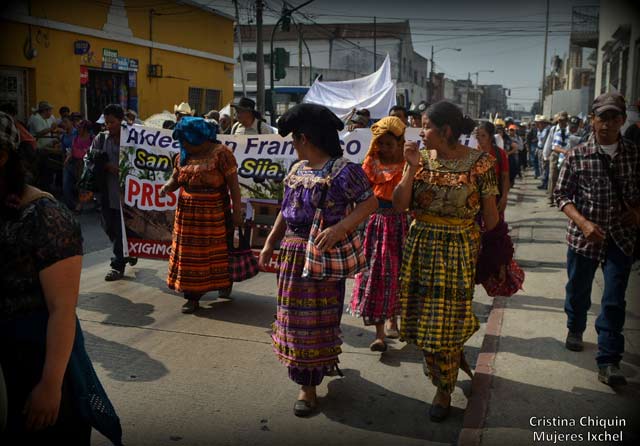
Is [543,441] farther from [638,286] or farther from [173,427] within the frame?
[638,286]

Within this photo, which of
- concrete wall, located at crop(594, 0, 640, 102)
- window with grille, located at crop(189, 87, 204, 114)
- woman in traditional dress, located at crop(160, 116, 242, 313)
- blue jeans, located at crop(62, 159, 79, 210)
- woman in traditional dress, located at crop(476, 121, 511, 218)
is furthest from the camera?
window with grille, located at crop(189, 87, 204, 114)

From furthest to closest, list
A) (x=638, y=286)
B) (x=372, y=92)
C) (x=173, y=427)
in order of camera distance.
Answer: (x=372, y=92) < (x=638, y=286) < (x=173, y=427)

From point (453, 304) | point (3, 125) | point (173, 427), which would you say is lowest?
point (173, 427)

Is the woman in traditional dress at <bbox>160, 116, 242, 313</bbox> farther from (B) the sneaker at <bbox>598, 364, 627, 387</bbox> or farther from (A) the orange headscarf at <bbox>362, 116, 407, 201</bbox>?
(B) the sneaker at <bbox>598, 364, 627, 387</bbox>

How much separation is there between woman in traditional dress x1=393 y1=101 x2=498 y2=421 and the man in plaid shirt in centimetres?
88

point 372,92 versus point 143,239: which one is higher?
point 372,92

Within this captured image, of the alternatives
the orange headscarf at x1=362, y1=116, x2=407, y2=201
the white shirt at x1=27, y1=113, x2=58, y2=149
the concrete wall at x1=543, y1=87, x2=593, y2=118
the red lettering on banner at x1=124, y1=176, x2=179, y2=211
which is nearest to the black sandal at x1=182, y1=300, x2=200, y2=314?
the red lettering on banner at x1=124, y1=176, x2=179, y2=211

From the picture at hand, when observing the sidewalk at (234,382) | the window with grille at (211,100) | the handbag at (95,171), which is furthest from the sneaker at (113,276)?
the window with grille at (211,100)

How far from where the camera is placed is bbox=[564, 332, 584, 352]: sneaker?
4828mm

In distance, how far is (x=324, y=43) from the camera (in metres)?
54.8

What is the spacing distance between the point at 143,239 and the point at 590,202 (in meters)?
4.53

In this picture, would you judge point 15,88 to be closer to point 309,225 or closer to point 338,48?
point 309,225

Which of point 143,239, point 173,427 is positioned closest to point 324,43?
point 143,239

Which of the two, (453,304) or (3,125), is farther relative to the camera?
(453,304)
